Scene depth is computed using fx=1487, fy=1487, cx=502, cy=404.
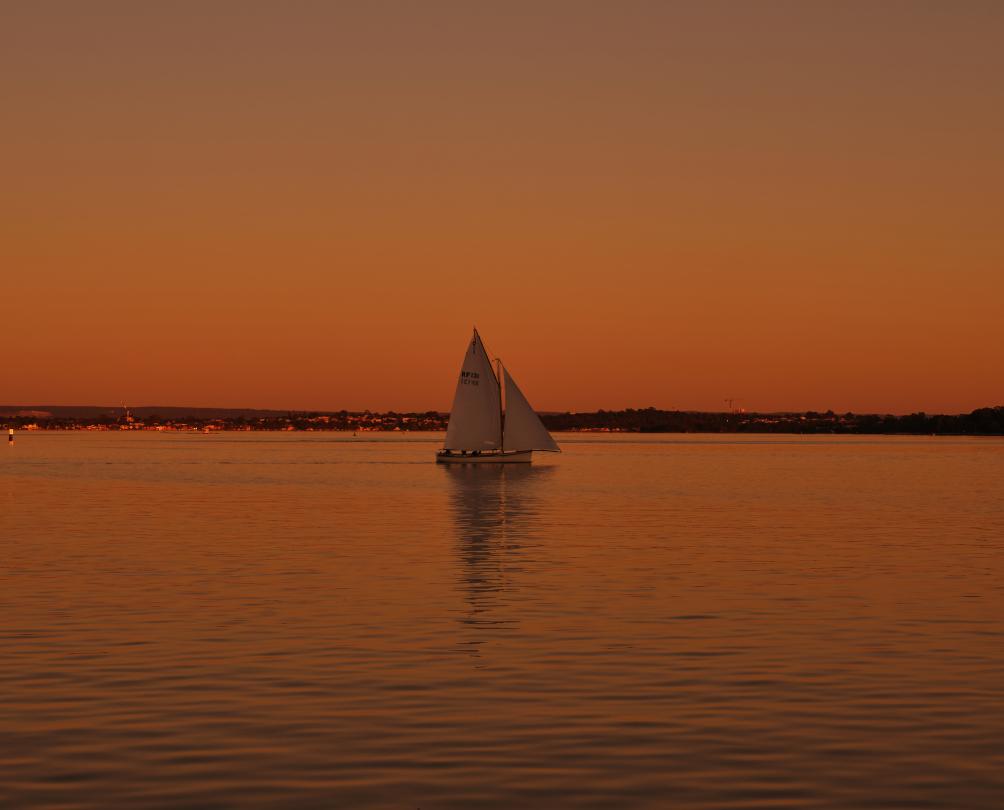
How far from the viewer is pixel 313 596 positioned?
4244 centimetres

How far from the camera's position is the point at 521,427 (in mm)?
159875

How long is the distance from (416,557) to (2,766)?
36.2 m

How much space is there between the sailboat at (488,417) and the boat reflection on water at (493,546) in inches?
549

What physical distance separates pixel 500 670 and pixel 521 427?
131 meters

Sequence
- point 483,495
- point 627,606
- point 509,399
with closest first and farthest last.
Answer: point 627,606
point 483,495
point 509,399

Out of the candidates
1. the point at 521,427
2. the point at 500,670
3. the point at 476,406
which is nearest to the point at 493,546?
the point at 500,670

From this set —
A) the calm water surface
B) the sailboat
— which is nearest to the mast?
the sailboat

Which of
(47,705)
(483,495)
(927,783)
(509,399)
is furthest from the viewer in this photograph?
(509,399)

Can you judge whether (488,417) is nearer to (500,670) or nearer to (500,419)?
(500,419)

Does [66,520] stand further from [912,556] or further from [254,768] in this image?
[254,768]

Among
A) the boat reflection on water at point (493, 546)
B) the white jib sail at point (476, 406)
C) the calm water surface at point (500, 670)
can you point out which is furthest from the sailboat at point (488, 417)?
the calm water surface at point (500, 670)

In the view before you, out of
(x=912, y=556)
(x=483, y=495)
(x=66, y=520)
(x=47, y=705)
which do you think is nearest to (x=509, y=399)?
(x=483, y=495)

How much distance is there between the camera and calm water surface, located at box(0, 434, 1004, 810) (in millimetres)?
20125

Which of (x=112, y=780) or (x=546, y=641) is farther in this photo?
(x=546, y=641)
